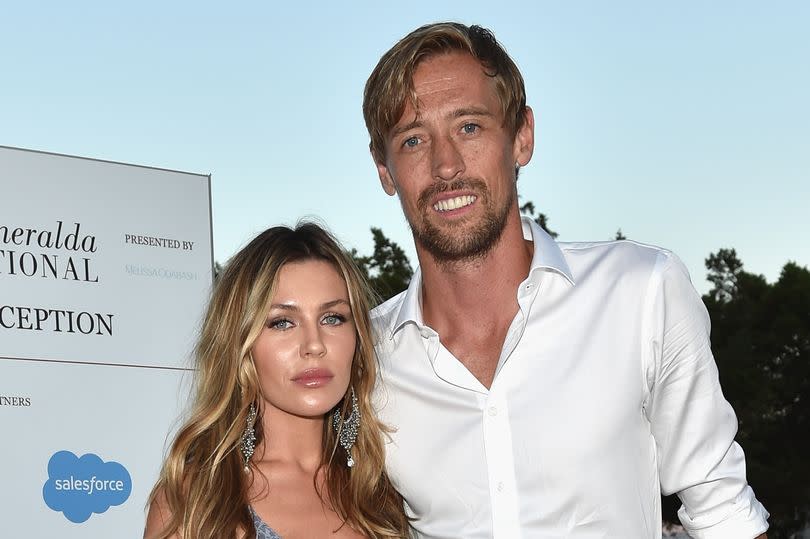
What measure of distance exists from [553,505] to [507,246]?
2.07ft

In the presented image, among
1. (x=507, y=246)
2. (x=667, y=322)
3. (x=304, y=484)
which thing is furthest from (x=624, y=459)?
(x=304, y=484)

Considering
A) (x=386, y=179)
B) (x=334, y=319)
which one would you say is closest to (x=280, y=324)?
(x=334, y=319)

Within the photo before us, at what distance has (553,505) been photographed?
248 centimetres

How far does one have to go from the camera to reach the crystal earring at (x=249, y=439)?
288 centimetres

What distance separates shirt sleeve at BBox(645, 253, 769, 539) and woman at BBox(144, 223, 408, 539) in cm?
71

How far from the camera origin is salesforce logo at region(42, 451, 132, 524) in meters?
4.26

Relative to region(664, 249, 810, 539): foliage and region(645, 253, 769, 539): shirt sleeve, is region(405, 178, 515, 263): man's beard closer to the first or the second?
region(645, 253, 769, 539): shirt sleeve

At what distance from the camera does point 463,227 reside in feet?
8.79

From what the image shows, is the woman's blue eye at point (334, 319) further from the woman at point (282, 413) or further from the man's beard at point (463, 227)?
the man's beard at point (463, 227)

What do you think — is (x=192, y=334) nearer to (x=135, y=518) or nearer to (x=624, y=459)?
(x=135, y=518)

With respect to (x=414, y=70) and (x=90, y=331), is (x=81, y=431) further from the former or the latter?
(x=414, y=70)

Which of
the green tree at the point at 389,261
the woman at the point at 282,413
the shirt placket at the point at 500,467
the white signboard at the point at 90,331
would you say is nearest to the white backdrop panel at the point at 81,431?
the white signboard at the point at 90,331

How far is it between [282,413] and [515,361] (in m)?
0.71

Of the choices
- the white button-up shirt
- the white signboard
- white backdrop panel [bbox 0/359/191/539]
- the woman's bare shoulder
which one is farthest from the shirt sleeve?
white backdrop panel [bbox 0/359/191/539]
